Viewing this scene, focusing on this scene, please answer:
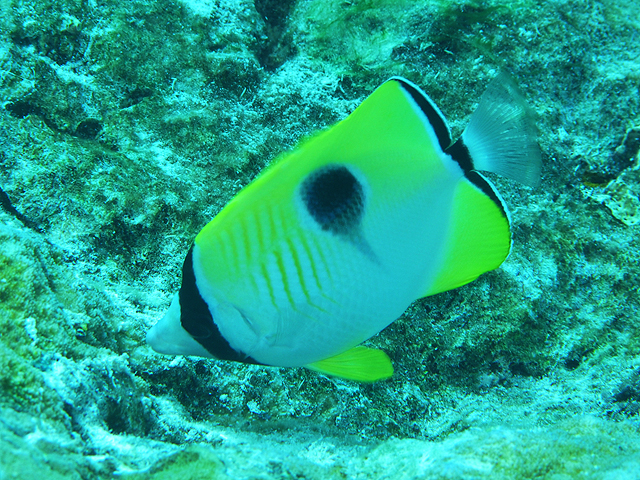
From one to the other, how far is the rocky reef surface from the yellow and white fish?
0.44 m

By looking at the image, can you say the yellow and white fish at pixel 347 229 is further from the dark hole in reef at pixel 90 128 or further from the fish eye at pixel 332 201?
the dark hole in reef at pixel 90 128

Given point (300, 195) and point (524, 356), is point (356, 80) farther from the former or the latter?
point (524, 356)

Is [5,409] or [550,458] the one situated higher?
[5,409]

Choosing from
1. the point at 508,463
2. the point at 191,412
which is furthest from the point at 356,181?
the point at 191,412

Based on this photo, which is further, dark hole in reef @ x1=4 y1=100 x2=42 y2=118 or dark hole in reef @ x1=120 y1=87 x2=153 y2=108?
dark hole in reef @ x1=120 y1=87 x2=153 y2=108

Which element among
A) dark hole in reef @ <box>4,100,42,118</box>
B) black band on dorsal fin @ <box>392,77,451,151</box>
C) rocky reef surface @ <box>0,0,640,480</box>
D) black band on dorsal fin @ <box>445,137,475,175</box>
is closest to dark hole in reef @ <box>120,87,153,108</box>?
rocky reef surface @ <box>0,0,640,480</box>

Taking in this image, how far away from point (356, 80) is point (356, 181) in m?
1.42

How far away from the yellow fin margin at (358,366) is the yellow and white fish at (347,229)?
146 millimetres

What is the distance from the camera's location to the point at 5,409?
3.43 feet

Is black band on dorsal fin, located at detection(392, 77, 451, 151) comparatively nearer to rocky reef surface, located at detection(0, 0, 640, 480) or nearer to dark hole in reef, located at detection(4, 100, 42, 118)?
rocky reef surface, located at detection(0, 0, 640, 480)

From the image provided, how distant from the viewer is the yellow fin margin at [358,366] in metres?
1.35

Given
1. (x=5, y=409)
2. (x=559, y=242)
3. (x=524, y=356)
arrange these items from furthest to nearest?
(x=559, y=242) → (x=524, y=356) → (x=5, y=409)

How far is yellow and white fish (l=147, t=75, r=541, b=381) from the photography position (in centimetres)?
113

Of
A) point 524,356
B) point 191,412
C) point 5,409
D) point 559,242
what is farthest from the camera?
point 559,242
